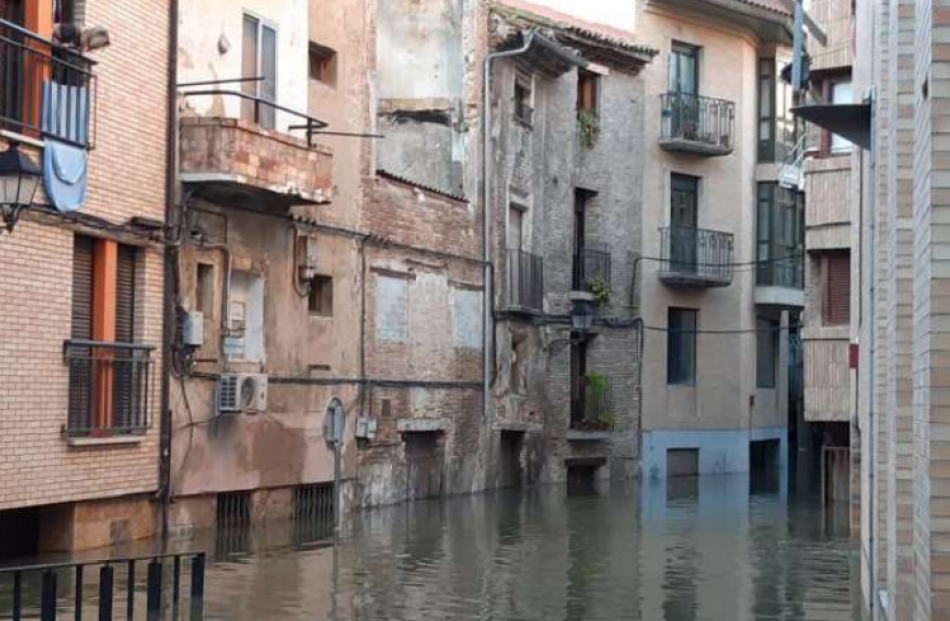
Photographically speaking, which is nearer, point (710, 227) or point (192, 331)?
point (192, 331)

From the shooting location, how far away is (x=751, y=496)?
35.8 meters

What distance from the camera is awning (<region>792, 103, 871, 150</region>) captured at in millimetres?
12828

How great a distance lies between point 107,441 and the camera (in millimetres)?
20000

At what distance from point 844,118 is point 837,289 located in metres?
16.0

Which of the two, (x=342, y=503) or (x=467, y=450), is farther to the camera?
(x=467, y=450)

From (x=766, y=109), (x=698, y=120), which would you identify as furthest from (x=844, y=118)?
(x=766, y=109)

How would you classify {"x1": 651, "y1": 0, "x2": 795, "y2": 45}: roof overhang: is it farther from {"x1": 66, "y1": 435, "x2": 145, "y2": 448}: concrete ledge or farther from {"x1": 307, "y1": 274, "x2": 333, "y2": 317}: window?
{"x1": 66, "y1": 435, "x2": 145, "y2": 448}: concrete ledge

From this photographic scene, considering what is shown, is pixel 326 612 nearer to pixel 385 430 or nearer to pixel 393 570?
pixel 393 570

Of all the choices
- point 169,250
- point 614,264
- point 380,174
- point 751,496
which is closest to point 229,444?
point 169,250

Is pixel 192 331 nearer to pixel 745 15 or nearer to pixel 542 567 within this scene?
pixel 542 567

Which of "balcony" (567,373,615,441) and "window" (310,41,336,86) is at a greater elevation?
"window" (310,41,336,86)

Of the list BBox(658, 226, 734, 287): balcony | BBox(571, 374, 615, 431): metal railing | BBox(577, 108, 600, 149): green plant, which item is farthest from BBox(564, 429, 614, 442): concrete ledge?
BBox(577, 108, 600, 149): green plant

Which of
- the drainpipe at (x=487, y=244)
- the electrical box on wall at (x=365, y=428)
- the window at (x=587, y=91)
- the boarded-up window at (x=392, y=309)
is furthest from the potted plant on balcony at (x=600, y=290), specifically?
the electrical box on wall at (x=365, y=428)

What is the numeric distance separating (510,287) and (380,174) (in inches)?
267
